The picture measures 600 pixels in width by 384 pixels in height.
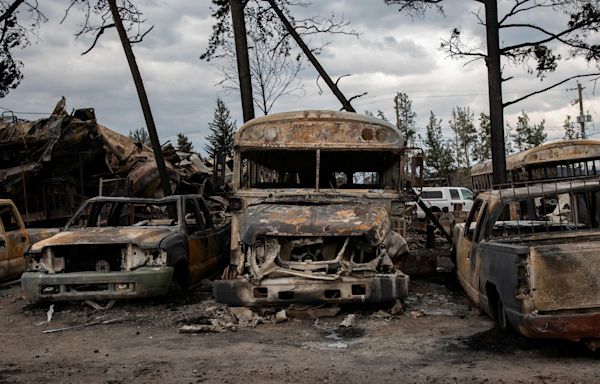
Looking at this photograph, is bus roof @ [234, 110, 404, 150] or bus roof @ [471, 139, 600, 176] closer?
bus roof @ [234, 110, 404, 150]

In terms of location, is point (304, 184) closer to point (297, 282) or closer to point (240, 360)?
point (297, 282)

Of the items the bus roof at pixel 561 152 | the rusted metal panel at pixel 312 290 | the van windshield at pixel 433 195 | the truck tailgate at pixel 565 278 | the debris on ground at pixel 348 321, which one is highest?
→ the bus roof at pixel 561 152

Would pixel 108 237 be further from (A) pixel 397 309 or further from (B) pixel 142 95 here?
(B) pixel 142 95

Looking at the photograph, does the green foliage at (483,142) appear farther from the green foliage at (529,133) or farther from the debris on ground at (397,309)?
the debris on ground at (397,309)

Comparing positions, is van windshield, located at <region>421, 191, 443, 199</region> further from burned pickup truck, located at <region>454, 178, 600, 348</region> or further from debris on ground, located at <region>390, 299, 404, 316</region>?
burned pickup truck, located at <region>454, 178, 600, 348</region>

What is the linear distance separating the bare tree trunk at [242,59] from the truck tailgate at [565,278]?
1034cm

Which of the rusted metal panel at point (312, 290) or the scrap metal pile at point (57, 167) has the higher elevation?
the scrap metal pile at point (57, 167)

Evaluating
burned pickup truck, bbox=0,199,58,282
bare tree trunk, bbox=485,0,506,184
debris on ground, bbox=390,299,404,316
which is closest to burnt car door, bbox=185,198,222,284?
burned pickup truck, bbox=0,199,58,282

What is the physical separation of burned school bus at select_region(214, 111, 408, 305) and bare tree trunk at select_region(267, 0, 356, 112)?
8.19 meters

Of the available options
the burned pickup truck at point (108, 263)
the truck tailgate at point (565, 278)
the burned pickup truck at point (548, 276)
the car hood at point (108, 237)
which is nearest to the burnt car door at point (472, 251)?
the burned pickup truck at point (548, 276)

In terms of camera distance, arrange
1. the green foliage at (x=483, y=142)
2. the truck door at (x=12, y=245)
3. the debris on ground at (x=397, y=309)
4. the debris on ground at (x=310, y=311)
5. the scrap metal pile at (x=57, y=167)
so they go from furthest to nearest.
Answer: the green foliage at (x=483, y=142) → the scrap metal pile at (x=57, y=167) → the truck door at (x=12, y=245) → the debris on ground at (x=397, y=309) → the debris on ground at (x=310, y=311)

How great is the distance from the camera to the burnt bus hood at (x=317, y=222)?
21.8 ft

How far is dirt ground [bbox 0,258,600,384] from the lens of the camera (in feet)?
15.7

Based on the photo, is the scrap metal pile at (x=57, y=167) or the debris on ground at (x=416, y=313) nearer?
the debris on ground at (x=416, y=313)
